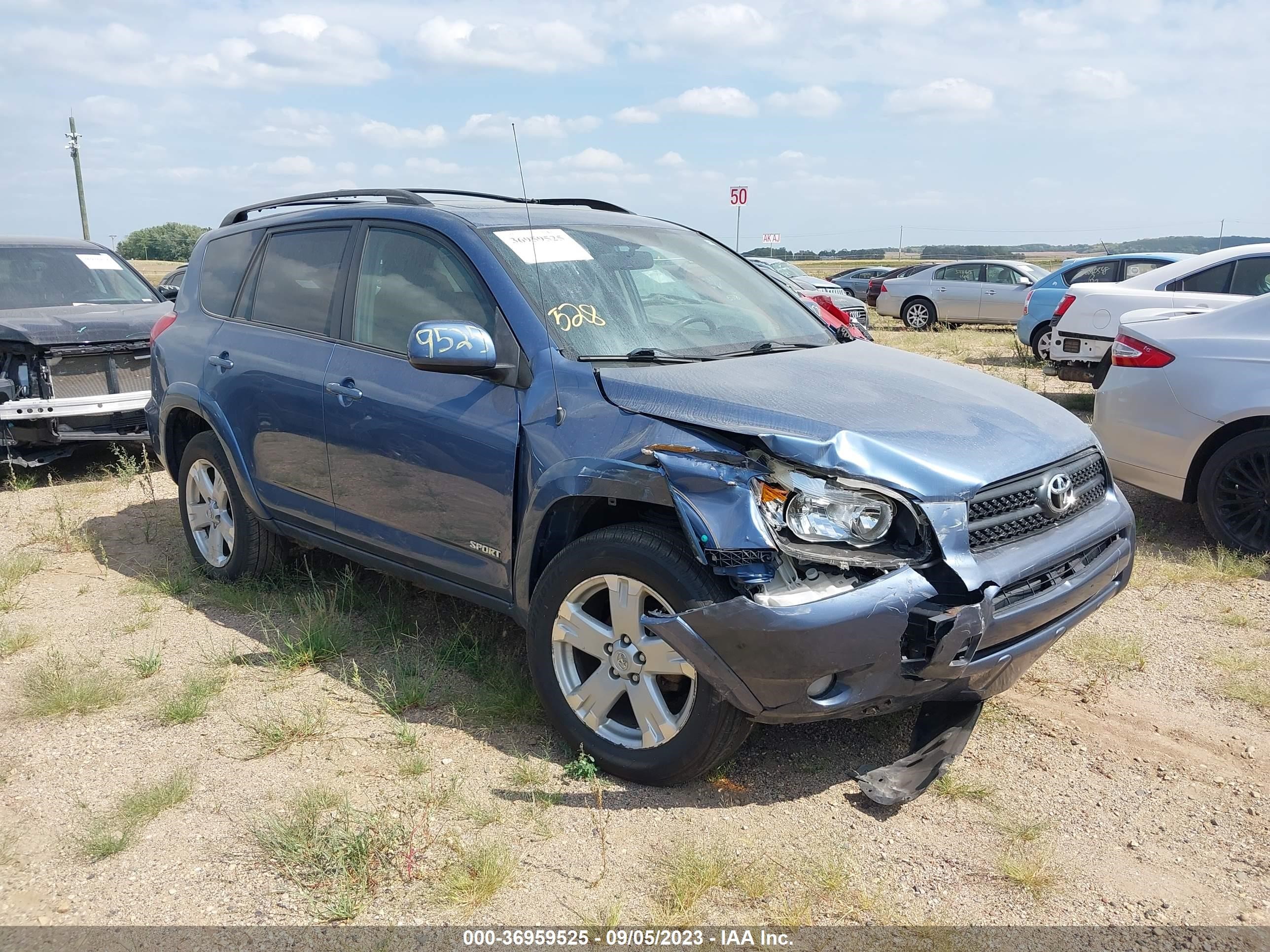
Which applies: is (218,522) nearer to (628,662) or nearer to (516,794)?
(516,794)

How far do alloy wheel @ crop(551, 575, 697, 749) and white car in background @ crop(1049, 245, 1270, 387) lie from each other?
6.88 meters

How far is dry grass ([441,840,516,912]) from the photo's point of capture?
2824 millimetres

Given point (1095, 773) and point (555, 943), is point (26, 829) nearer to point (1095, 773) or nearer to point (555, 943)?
point (555, 943)

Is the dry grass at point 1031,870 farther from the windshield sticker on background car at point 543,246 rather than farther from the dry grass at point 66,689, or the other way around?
the dry grass at point 66,689

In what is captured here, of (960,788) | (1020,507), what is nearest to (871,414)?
(1020,507)

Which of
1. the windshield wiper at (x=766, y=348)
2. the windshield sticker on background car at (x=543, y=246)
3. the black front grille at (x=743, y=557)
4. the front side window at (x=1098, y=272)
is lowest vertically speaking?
the black front grille at (x=743, y=557)

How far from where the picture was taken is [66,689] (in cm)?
411

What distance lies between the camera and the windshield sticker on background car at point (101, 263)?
9062mm

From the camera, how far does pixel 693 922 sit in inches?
107

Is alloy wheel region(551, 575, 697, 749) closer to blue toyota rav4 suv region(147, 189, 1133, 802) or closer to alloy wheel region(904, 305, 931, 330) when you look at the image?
blue toyota rav4 suv region(147, 189, 1133, 802)

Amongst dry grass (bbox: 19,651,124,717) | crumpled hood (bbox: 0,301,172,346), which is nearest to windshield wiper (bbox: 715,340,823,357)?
dry grass (bbox: 19,651,124,717)

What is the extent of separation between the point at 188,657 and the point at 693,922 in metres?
2.83

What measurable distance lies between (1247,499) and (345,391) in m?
4.71

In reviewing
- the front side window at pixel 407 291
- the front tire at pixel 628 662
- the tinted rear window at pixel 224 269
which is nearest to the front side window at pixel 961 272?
the tinted rear window at pixel 224 269
